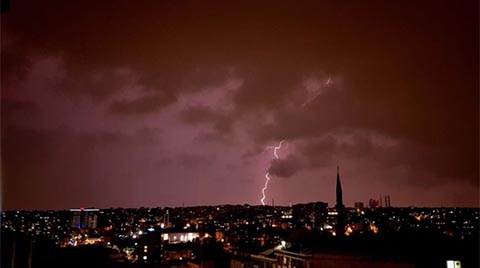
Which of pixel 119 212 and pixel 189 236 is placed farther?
pixel 119 212

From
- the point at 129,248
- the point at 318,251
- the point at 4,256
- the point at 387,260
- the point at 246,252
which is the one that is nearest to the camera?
the point at 4,256

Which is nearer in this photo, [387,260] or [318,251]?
[387,260]

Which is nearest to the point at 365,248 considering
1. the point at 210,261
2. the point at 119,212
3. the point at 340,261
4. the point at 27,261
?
the point at 340,261

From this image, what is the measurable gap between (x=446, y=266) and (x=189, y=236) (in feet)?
157

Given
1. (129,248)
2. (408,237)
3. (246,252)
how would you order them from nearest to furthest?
(408,237) → (246,252) → (129,248)

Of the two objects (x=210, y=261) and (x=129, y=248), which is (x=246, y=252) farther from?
(x=129, y=248)

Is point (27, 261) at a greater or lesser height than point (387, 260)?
greater

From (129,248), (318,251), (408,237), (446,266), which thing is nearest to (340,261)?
(318,251)

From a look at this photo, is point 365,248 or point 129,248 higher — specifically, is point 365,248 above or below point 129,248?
above

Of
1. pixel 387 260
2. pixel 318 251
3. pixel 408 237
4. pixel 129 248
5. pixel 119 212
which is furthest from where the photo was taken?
pixel 119 212

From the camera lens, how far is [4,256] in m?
4.30

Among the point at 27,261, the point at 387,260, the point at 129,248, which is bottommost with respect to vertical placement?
the point at 129,248

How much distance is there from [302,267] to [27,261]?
20.7 m

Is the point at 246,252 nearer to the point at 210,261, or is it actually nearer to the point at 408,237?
the point at 210,261
